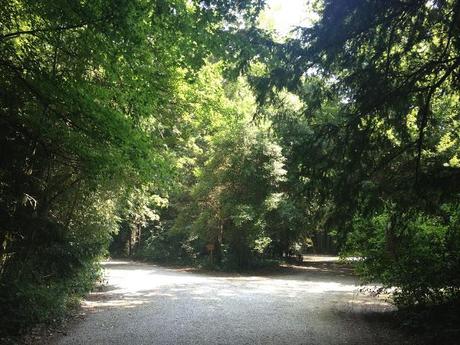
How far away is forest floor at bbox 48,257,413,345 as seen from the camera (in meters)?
7.59

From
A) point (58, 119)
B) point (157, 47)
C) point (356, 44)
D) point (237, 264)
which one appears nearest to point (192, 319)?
point (58, 119)

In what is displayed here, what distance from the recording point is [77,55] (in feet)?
21.4

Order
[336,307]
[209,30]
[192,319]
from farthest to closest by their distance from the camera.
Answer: [336,307], [192,319], [209,30]

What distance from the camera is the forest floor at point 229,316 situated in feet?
24.9

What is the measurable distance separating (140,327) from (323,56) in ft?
21.1

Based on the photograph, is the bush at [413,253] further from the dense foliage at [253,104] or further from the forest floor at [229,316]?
the forest floor at [229,316]

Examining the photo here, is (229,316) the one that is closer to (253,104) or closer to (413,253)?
(413,253)

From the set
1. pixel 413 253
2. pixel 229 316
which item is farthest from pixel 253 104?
pixel 229 316

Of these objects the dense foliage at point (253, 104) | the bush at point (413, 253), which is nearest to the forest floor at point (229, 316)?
the bush at point (413, 253)

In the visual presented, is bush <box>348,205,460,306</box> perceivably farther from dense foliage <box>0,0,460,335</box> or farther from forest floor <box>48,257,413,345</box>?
forest floor <box>48,257,413,345</box>

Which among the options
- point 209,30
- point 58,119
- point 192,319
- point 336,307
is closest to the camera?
point 209,30

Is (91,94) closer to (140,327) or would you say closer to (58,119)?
(58,119)

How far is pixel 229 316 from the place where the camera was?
9.51 metres

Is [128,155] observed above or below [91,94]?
below
